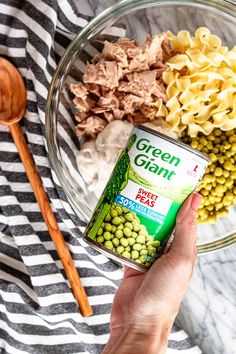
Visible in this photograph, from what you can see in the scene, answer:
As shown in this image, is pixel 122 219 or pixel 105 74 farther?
pixel 105 74

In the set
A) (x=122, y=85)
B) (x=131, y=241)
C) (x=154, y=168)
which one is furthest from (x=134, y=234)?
(x=122, y=85)

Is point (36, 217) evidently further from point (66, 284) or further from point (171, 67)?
point (171, 67)

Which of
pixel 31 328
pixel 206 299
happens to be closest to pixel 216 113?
pixel 206 299

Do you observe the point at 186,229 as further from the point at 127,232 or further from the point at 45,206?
the point at 45,206

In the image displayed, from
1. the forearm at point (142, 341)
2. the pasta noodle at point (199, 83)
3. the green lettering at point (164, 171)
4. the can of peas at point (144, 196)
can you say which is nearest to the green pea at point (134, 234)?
the can of peas at point (144, 196)

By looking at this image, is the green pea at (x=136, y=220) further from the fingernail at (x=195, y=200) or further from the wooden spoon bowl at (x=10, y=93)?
the wooden spoon bowl at (x=10, y=93)

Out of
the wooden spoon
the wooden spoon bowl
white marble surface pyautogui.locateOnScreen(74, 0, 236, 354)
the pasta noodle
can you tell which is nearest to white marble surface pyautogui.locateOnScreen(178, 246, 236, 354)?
white marble surface pyautogui.locateOnScreen(74, 0, 236, 354)
